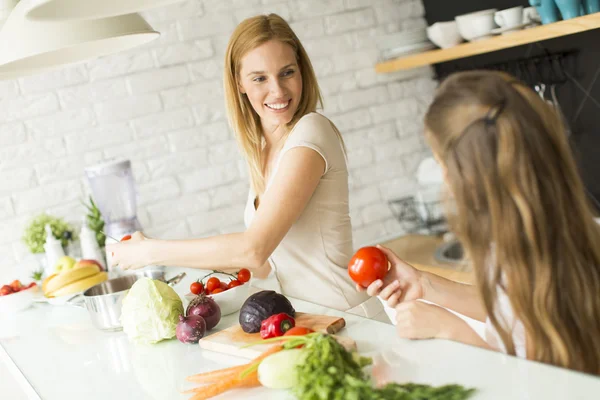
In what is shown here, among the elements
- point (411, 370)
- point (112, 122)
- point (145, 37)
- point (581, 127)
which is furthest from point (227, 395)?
point (581, 127)

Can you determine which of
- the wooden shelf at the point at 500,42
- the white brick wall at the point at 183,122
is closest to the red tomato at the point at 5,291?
the white brick wall at the point at 183,122

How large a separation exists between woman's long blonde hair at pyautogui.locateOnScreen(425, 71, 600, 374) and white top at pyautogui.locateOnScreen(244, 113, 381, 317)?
0.81m

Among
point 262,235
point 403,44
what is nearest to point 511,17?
point 403,44

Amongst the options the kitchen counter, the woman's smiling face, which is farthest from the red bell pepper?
the kitchen counter

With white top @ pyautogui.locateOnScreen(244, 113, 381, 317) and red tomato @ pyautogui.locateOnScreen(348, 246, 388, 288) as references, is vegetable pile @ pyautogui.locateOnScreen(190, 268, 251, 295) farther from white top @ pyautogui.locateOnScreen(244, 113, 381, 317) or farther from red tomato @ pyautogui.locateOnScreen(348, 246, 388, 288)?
red tomato @ pyautogui.locateOnScreen(348, 246, 388, 288)

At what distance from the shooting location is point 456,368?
1242 mm

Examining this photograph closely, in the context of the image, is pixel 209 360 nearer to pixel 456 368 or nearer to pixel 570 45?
pixel 456 368

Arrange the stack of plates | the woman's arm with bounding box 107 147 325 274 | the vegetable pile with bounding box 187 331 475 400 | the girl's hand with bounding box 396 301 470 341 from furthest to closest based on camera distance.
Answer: the stack of plates, the woman's arm with bounding box 107 147 325 274, the girl's hand with bounding box 396 301 470 341, the vegetable pile with bounding box 187 331 475 400

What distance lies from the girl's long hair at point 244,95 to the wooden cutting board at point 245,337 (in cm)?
65

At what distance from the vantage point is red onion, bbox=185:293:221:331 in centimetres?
171

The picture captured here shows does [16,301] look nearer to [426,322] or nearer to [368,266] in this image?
[368,266]

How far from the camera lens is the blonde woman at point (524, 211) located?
3.79ft

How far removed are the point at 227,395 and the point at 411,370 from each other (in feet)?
1.10

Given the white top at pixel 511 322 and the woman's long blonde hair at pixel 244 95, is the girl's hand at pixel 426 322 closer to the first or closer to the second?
the white top at pixel 511 322
